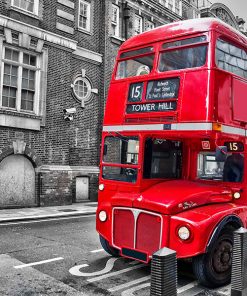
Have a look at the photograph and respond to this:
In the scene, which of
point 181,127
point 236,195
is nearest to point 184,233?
point 236,195

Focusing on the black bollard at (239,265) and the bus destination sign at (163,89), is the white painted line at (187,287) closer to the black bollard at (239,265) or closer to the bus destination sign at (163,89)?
the black bollard at (239,265)

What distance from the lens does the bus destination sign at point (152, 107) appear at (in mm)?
6039

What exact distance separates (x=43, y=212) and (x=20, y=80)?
547cm

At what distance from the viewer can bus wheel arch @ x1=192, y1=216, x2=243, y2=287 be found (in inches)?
212

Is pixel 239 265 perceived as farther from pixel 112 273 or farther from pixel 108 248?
pixel 108 248

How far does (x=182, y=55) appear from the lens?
627cm

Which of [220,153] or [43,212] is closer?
[220,153]

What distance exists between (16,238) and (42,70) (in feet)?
27.5

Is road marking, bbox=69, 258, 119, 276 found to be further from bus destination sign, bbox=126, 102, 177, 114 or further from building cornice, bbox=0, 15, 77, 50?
building cornice, bbox=0, 15, 77, 50

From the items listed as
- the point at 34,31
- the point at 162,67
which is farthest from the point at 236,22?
the point at 162,67

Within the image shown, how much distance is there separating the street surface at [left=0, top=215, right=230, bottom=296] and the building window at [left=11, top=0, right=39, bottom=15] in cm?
984

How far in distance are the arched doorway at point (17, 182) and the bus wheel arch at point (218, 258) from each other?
32.6 ft

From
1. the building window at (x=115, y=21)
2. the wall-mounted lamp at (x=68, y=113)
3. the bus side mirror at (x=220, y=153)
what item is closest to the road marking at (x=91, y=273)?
the bus side mirror at (x=220, y=153)

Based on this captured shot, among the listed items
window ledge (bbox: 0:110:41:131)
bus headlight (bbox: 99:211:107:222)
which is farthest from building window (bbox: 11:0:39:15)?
bus headlight (bbox: 99:211:107:222)
